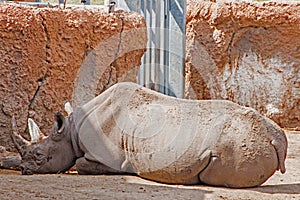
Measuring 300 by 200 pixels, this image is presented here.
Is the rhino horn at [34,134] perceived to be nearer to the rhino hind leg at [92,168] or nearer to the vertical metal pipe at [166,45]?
the rhino hind leg at [92,168]

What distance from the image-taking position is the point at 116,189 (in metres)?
5.28

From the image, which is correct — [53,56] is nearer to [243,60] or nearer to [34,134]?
[34,134]

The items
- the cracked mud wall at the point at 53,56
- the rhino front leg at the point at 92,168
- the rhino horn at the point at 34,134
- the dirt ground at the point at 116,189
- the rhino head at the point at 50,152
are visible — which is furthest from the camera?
the cracked mud wall at the point at 53,56

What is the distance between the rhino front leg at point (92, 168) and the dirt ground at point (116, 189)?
155mm

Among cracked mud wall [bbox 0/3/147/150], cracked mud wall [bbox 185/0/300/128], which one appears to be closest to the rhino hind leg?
cracked mud wall [bbox 0/3/147/150]

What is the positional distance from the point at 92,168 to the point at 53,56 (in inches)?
76.3

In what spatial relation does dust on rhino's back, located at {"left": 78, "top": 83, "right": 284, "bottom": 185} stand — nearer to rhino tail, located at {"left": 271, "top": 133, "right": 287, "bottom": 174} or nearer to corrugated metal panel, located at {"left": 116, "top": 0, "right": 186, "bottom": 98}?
rhino tail, located at {"left": 271, "top": 133, "right": 287, "bottom": 174}

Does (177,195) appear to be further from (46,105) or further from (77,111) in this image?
(46,105)

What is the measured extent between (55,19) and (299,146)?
344 centimetres

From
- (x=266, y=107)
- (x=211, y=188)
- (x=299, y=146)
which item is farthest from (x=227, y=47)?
(x=211, y=188)

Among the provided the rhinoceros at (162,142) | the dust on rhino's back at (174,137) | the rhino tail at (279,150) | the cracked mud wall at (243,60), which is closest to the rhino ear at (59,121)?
the rhinoceros at (162,142)

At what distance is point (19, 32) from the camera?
A: 24.0 feet

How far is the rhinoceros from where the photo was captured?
223 inches

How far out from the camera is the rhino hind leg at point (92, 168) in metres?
6.04
